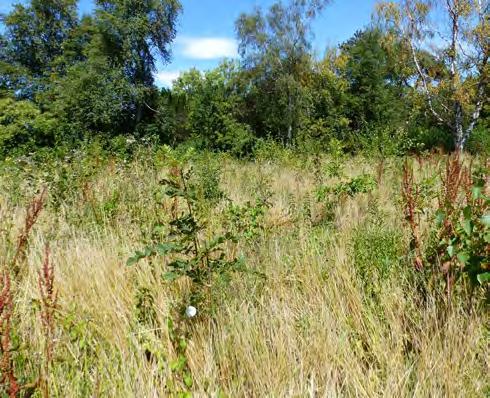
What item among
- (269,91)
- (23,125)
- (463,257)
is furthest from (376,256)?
(23,125)

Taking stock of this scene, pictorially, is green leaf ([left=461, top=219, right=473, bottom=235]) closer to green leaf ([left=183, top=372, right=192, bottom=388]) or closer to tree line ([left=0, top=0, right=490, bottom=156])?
green leaf ([left=183, top=372, right=192, bottom=388])

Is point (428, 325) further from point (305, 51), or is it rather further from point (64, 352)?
point (305, 51)

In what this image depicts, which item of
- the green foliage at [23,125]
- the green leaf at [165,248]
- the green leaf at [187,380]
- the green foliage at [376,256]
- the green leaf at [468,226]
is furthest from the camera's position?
the green foliage at [23,125]

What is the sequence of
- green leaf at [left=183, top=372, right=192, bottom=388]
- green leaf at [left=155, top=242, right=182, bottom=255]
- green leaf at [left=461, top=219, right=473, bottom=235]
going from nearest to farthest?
green leaf at [left=183, top=372, right=192, bottom=388] → green leaf at [left=461, top=219, right=473, bottom=235] → green leaf at [left=155, top=242, right=182, bottom=255]

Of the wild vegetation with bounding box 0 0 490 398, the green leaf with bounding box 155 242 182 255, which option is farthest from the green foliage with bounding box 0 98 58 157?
the green leaf with bounding box 155 242 182 255

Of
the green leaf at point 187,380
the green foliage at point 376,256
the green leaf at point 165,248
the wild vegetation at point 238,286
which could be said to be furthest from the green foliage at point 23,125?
the green leaf at point 187,380

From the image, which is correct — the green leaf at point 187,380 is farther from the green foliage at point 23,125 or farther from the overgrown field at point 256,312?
the green foliage at point 23,125

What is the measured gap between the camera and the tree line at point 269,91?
1497 centimetres

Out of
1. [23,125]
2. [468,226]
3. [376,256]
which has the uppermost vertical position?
[23,125]

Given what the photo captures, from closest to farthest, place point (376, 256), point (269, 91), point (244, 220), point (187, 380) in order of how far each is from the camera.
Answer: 1. point (187, 380)
2. point (376, 256)
3. point (244, 220)
4. point (269, 91)

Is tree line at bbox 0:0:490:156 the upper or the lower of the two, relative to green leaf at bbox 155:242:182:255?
upper

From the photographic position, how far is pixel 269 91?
19.7m

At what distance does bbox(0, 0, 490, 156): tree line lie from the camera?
49.1 ft

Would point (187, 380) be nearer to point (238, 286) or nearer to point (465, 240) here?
point (238, 286)
